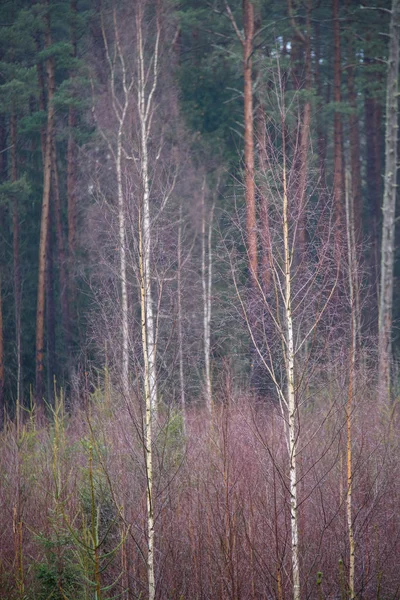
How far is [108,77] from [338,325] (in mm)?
14391

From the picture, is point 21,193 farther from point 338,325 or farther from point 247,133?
point 338,325

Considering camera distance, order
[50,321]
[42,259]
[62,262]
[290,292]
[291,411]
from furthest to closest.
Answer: [50,321], [62,262], [42,259], [290,292], [291,411]

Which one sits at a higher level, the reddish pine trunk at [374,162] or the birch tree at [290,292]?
the reddish pine trunk at [374,162]

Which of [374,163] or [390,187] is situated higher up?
[374,163]

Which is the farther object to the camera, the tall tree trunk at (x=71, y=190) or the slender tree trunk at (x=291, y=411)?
the tall tree trunk at (x=71, y=190)

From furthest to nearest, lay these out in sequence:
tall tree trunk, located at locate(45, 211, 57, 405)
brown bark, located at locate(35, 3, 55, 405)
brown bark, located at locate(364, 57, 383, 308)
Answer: brown bark, located at locate(364, 57, 383, 308), tall tree trunk, located at locate(45, 211, 57, 405), brown bark, located at locate(35, 3, 55, 405)

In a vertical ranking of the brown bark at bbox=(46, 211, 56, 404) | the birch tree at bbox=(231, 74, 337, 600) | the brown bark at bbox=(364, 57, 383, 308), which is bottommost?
the brown bark at bbox=(46, 211, 56, 404)

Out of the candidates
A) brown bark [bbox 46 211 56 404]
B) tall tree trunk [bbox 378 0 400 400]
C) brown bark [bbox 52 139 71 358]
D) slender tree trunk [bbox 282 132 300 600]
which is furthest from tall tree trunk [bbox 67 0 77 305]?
slender tree trunk [bbox 282 132 300 600]

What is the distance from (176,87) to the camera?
19.8 m

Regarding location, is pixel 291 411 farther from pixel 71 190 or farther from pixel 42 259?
pixel 71 190

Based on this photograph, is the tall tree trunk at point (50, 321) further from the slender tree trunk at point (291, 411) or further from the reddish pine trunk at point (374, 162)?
the slender tree trunk at point (291, 411)

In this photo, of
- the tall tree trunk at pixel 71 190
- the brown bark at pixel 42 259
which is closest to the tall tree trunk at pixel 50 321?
the tall tree trunk at pixel 71 190

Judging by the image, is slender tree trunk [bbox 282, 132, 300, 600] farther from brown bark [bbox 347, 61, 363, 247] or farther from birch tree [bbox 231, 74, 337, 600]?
brown bark [bbox 347, 61, 363, 247]

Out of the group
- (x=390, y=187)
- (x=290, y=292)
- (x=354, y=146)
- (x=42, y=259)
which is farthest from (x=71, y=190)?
(x=290, y=292)
